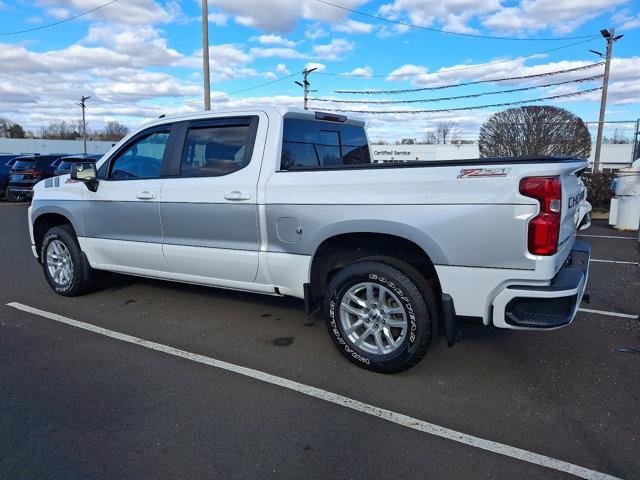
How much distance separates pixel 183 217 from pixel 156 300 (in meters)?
1.63

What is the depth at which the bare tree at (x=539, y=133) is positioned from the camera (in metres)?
27.7

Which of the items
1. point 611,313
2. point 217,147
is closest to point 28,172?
point 217,147

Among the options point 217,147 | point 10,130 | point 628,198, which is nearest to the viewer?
point 217,147

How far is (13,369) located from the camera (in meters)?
3.87

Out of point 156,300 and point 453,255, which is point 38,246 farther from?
point 453,255

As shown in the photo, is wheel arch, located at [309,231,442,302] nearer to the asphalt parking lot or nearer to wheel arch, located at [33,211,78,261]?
the asphalt parking lot

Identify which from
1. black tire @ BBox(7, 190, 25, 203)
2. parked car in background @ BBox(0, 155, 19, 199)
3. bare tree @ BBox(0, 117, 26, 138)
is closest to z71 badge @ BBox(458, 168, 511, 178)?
black tire @ BBox(7, 190, 25, 203)

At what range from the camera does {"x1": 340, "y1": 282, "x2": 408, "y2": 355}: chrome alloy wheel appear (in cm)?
366

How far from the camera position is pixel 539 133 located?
1121 inches

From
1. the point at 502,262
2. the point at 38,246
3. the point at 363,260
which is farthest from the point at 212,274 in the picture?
the point at 38,246

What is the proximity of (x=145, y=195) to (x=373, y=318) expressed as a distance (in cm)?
254

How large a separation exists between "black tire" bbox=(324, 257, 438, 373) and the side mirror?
9.55 ft

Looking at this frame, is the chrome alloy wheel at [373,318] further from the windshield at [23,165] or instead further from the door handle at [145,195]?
the windshield at [23,165]

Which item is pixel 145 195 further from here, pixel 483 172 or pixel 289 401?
pixel 483 172
